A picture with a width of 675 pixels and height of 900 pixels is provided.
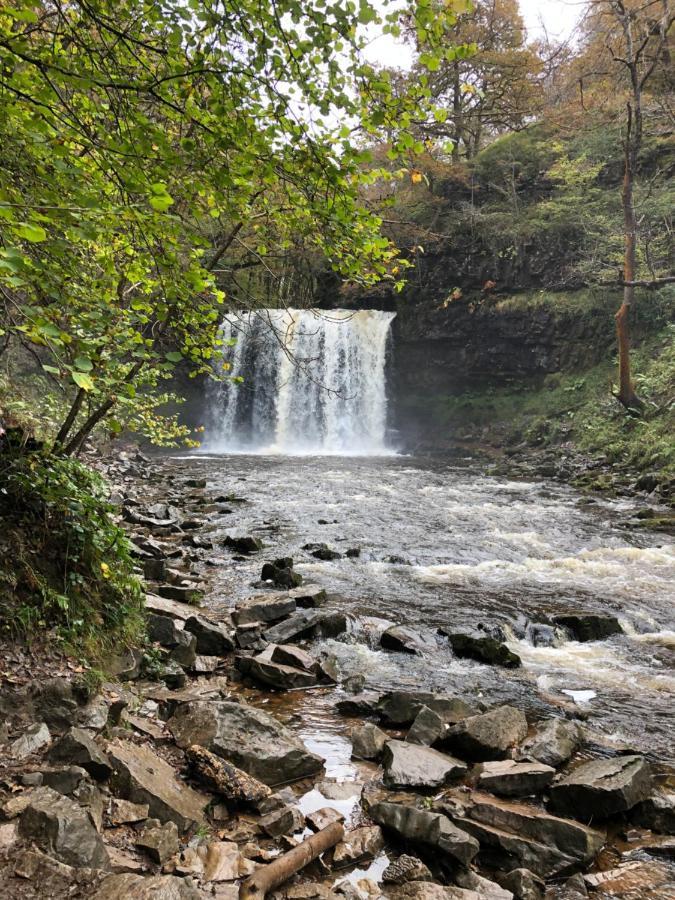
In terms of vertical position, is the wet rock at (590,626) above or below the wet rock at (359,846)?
below

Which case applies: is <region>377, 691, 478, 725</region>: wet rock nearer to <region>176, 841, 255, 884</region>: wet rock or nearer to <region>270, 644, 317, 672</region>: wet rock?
<region>270, 644, 317, 672</region>: wet rock

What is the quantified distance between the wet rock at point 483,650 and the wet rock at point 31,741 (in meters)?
4.21

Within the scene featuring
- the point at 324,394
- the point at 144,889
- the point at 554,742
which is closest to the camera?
the point at 144,889

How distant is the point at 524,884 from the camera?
2.78m

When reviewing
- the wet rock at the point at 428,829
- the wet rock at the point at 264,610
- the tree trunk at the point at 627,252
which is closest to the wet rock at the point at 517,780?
the wet rock at the point at 428,829

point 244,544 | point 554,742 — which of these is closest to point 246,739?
point 554,742

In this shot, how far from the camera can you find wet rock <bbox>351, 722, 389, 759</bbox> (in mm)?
4004

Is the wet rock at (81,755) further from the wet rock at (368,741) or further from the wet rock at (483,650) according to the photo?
the wet rock at (483,650)

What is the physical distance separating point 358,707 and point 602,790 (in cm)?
198

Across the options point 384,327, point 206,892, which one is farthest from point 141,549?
point 384,327

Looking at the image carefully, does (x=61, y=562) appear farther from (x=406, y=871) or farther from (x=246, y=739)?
(x=406, y=871)

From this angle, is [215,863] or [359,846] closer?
[215,863]

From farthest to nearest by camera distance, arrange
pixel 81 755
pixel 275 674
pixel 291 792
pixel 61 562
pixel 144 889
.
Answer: pixel 275 674 < pixel 61 562 < pixel 291 792 < pixel 81 755 < pixel 144 889

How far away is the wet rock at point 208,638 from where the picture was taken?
18.1 feet
